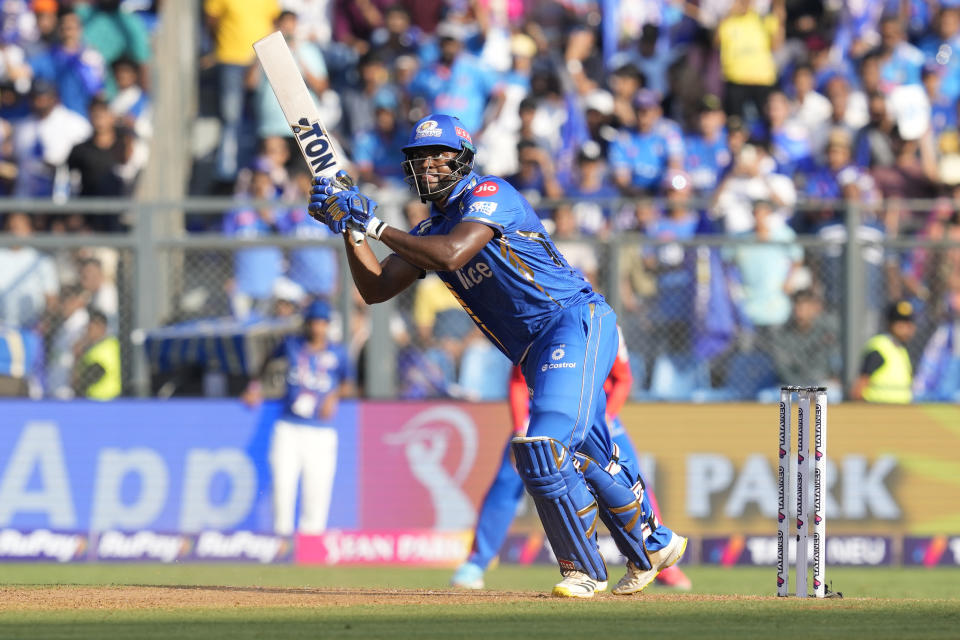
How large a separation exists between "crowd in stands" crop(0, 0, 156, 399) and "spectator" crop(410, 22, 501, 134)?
301cm

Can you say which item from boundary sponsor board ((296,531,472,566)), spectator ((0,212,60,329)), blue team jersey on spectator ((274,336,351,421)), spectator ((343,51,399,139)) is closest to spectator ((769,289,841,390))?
boundary sponsor board ((296,531,472,566))

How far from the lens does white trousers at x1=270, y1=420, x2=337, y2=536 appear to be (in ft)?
47.6

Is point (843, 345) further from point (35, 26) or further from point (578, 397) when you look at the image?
point (35, 26)

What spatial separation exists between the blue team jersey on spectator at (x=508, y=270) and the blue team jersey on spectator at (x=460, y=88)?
8.44 meters

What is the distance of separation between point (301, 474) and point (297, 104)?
614cm

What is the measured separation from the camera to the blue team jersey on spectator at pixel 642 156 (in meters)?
16.6

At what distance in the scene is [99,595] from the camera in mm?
9070

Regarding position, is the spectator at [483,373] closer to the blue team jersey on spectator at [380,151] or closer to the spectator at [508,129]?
the spectator at [508,129]

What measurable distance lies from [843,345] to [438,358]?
3729mm

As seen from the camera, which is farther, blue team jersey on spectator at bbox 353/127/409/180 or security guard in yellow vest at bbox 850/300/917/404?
blue team jersey on spectator at bbox 353/127/409/180

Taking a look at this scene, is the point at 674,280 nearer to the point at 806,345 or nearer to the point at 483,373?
the point at 806,345

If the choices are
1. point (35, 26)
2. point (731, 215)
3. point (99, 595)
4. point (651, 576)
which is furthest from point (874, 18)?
point (99, 595)

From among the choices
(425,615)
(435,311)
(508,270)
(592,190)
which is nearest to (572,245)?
(435,311)

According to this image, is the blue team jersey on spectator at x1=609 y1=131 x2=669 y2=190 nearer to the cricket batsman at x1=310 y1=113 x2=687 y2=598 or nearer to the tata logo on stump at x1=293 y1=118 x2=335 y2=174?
the cricket batsman at x1=310 y1=113 x2=687 y2=598
